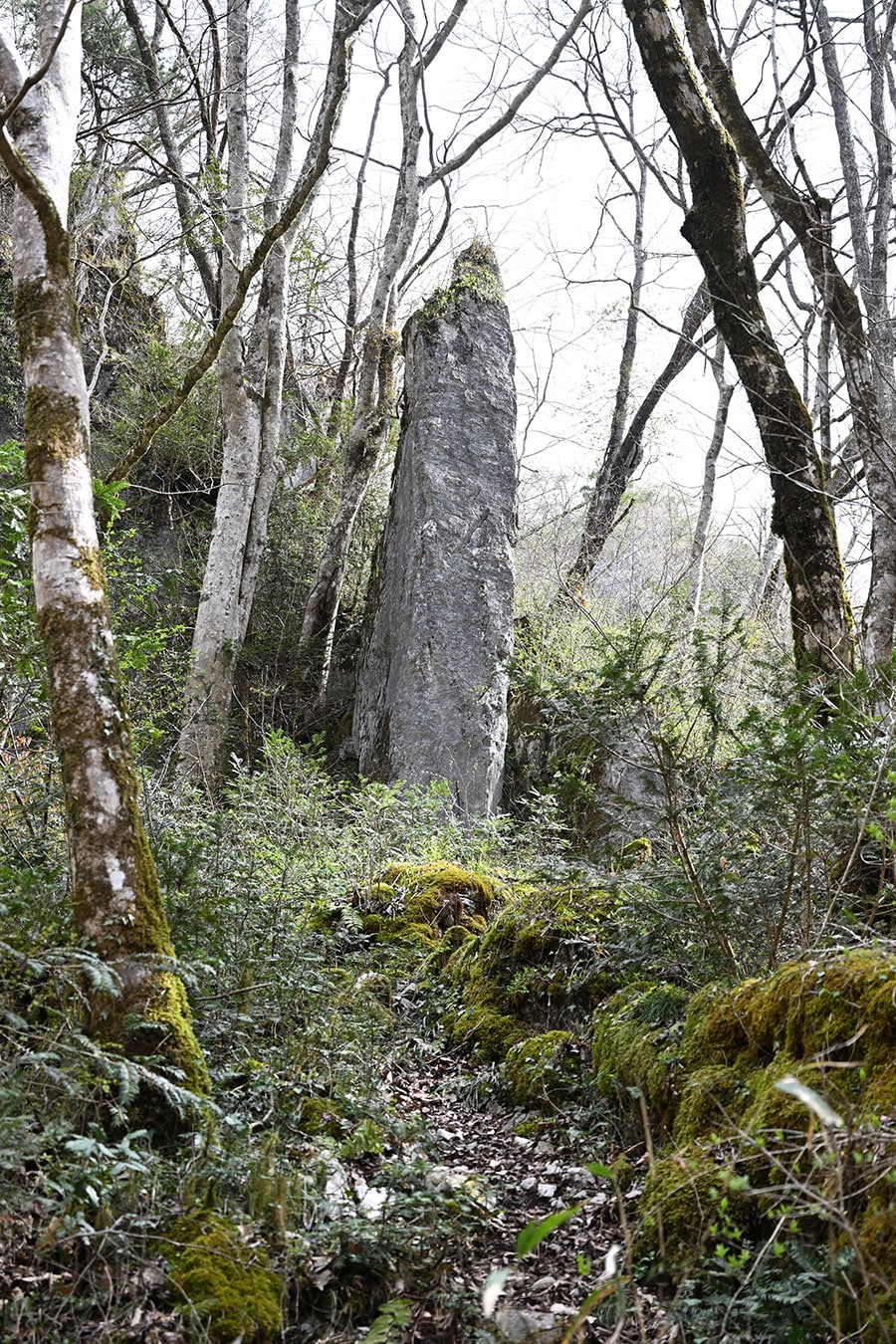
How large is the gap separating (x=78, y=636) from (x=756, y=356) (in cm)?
407

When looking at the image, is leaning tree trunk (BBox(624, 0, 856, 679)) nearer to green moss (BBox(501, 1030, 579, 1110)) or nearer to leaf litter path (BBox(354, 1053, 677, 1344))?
green moss (BBox(501, 1030, 579, 1110))

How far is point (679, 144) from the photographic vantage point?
18.6 feet

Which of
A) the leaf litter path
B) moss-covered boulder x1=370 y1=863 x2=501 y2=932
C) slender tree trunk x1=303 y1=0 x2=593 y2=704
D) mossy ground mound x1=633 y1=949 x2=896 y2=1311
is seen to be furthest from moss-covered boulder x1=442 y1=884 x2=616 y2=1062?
slender tree trunk x1=303 y1=0 x2=593 y2=704

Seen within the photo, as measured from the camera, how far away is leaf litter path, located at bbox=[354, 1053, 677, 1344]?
235cm

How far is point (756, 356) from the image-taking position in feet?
17.4

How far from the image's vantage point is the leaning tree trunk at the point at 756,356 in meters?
4.92

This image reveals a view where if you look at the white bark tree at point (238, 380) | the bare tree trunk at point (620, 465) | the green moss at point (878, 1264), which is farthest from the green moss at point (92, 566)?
the bare tree trunk at point (620, 465)

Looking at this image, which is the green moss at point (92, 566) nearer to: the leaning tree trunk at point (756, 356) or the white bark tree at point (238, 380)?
the leaning tree trunk at point (756, 356)

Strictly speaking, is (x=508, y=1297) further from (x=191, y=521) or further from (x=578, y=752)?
(x=191, y=521)

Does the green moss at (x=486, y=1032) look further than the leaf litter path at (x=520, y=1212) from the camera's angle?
Yes

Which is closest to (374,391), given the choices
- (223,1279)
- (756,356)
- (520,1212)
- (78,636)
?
(756,356)

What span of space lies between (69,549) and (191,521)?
35.9 feet

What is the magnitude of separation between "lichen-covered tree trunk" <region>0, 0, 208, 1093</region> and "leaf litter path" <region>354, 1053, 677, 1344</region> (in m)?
0.96

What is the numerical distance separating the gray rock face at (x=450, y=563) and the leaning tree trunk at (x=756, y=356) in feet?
13.4
